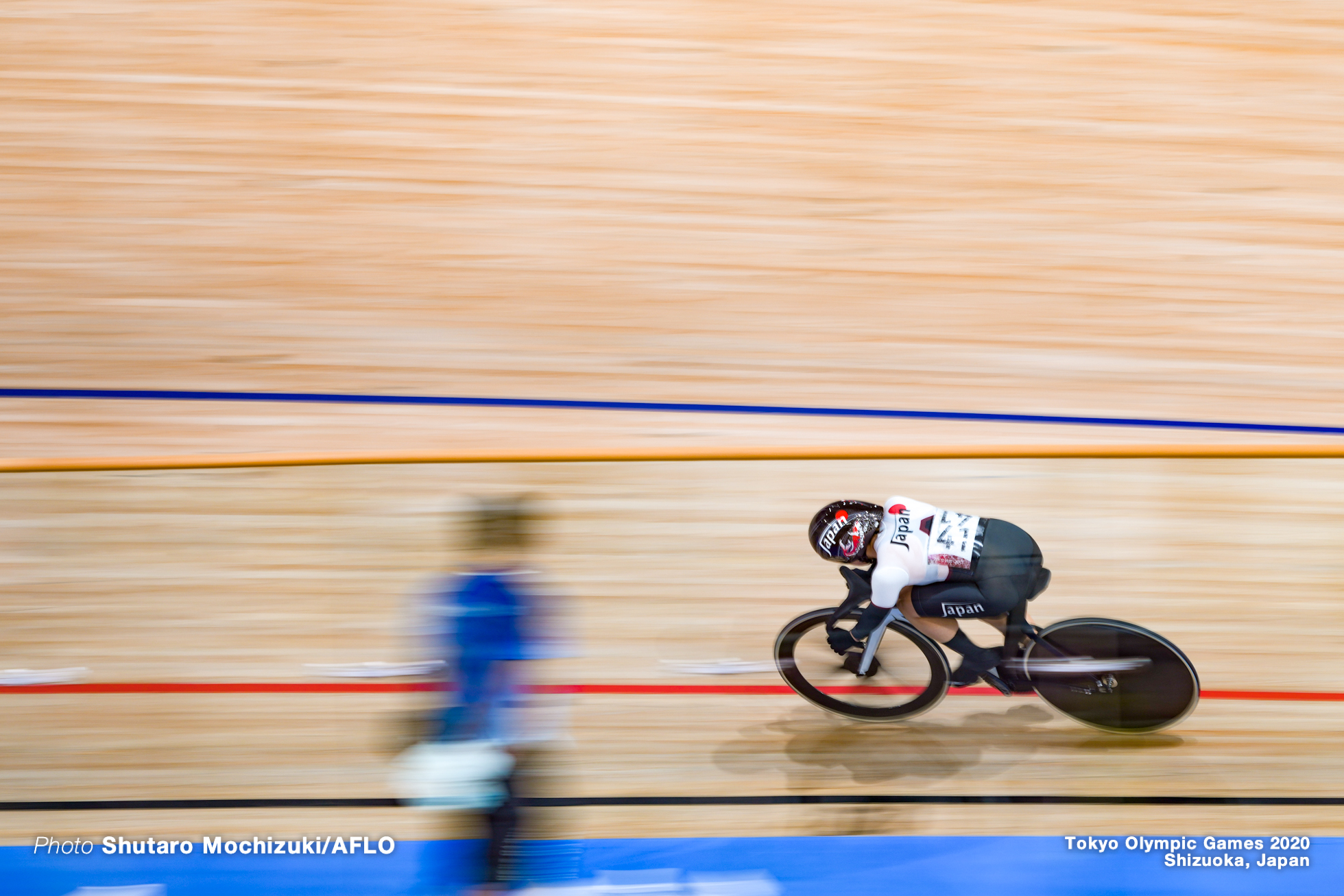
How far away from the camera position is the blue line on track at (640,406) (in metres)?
2.90

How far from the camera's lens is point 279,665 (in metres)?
2.11

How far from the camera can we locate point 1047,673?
202 cm

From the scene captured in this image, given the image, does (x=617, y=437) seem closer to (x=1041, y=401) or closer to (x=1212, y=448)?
(x=1041, y=401)

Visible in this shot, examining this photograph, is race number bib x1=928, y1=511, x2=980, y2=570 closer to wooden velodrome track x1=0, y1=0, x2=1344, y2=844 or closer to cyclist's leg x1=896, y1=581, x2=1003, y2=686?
cyclist's leg x1=896, y1=581, x2=1003, y2=686

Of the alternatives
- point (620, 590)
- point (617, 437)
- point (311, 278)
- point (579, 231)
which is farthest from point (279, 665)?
point (579, 231)

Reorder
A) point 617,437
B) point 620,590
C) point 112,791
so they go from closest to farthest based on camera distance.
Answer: point 112,791, point 620,590, point 617,437

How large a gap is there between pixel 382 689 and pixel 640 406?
1.23m

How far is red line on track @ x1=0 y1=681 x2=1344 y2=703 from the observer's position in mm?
2062

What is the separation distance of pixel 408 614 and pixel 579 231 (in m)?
1.45

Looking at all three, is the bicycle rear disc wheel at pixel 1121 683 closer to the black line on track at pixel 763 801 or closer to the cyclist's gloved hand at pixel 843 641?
the black line on track at pixel 763 801

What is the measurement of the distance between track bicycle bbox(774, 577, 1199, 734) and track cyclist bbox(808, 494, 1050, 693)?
33mm

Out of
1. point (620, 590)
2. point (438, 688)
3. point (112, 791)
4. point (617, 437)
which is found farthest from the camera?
point (617, 437)

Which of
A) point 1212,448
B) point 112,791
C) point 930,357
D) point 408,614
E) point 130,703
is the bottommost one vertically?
point 112,791

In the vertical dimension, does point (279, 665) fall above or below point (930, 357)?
below
